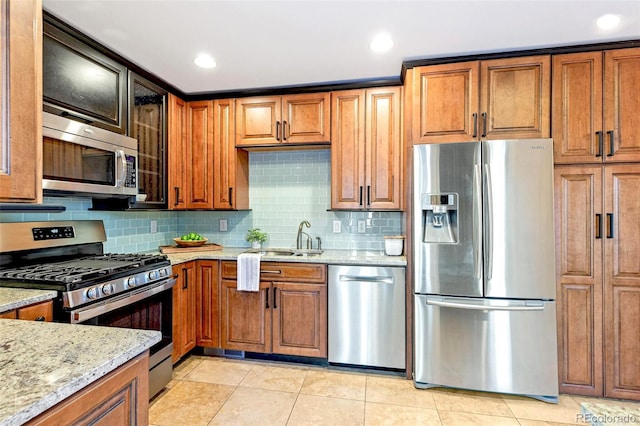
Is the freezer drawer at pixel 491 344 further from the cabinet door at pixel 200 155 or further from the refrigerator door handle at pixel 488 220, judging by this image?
the cabinet door at pixel 200 155

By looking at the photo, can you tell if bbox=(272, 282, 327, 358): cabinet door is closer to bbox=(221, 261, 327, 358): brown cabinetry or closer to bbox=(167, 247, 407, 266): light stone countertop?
bbox=(221, 261, 327, 358): brown cabinetry

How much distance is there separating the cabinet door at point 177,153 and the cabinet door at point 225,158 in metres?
0.28

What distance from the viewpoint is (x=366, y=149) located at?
9.19 ft

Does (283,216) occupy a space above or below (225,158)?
below

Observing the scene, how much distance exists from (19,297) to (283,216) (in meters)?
2.13

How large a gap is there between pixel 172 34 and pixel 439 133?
6.22ft

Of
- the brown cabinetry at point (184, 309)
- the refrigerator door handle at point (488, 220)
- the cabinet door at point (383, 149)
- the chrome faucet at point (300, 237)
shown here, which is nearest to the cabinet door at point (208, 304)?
the brown cabinetry at point (184, 309)

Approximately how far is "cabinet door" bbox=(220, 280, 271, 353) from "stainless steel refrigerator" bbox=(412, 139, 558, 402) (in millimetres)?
1278

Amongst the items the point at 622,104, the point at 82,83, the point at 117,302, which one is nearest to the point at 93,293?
the point at 117,302

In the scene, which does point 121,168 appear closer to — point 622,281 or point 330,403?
point 330,403

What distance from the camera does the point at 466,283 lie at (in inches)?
88.6

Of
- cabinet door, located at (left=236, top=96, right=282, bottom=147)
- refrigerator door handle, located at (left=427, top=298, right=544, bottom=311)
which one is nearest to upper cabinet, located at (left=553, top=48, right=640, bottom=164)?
refrigerator door handle, located at (left=427, top=298, right=544, bottom=311)

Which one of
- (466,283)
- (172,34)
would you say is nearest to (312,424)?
(466,283)

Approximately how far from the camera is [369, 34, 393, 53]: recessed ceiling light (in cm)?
209
